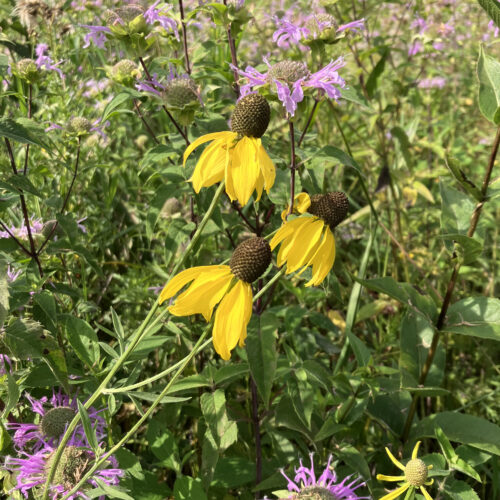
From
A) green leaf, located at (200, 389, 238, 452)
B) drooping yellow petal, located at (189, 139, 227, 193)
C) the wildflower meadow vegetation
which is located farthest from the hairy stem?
drooping yellow petal, located at (189, 139, 227, 193)

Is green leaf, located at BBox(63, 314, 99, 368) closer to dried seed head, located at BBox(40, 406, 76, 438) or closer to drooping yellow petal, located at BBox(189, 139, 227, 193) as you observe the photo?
dried seed head, located at BBox(40, 406, 76, 438)

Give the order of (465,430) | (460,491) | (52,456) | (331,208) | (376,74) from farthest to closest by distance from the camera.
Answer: (376,74) → (465,430) → (460,491) → (52,456) → (331,208)

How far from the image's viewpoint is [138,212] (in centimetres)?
205

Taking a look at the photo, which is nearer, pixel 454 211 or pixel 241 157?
pixel 241 157

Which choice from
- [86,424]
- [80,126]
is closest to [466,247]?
[86,424]

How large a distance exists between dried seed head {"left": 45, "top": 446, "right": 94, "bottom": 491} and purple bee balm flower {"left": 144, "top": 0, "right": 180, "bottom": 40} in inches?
39.9

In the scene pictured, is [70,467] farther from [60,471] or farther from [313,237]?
[313,237]

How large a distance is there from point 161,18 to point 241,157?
777 millimetres

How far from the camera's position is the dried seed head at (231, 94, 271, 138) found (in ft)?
2.91

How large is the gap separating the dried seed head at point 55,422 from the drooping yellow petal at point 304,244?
0.56m

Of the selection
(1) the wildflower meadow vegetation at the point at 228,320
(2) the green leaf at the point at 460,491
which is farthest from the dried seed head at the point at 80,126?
(2) the green leaf at the point at 460,491

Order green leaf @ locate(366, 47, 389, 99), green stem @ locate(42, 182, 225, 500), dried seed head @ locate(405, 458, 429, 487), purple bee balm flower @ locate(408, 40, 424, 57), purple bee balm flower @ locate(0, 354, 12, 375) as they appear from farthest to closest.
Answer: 1. purple bee balm flower @ locate(408, 40, 424, 57)
2. green leaf @ locate(366, 47, 389, 99)
3. purple bee balm flower @ locate(0, 354, 12, 375)
4. dried seed head @ locate(405, 458, 429, 487)
5. green stem @ locate(42, 182, 225, 500)

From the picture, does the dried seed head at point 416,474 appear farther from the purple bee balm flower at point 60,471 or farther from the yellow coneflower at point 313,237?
the purple bee balm flower at point 60,471

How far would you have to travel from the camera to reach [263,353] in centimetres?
111
